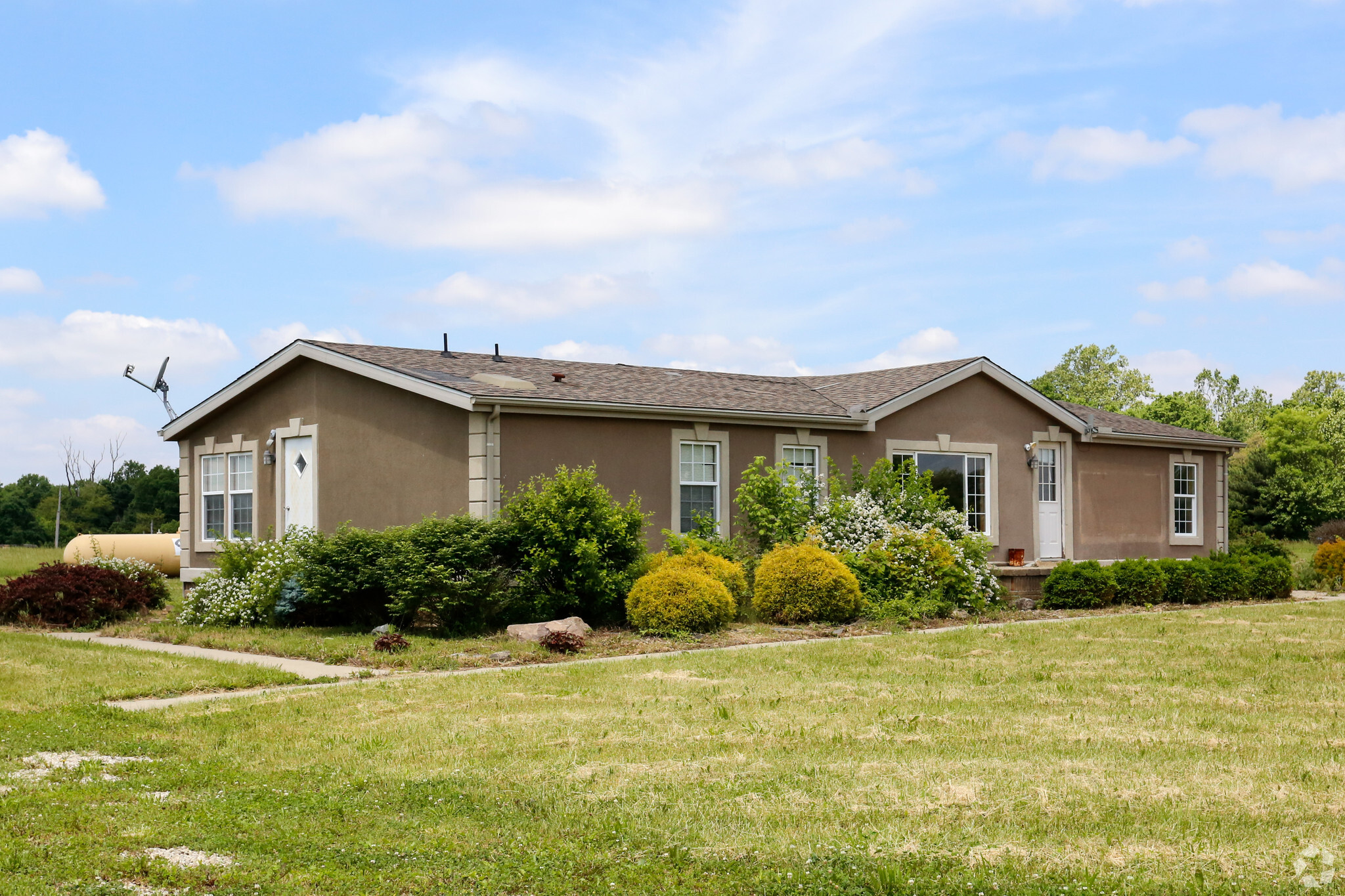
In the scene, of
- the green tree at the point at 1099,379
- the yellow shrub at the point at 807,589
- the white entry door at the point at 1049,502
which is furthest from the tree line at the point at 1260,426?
the yellow shrub at the point at 807,589

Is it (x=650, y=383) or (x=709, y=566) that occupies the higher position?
(x=650, y=383)

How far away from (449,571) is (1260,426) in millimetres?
73727

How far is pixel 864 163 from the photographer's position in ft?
56.0

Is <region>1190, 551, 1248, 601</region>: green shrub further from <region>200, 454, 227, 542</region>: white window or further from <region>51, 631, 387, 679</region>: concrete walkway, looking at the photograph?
Answer: <region>200, 454, 227, 542</region>: white window

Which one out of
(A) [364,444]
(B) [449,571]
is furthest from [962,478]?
(B) [449,571]

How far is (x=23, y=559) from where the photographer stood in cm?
3662

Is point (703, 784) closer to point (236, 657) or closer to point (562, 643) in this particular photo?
point (562, 643)

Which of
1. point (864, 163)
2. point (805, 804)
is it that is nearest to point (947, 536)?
point (864, 163)

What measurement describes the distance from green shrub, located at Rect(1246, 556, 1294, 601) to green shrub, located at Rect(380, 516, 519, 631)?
13765 mm

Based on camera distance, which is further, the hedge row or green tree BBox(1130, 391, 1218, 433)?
green tree BBox(1130, 391, 1218, 433)

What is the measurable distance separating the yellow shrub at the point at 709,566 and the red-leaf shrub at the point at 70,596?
8.20 m

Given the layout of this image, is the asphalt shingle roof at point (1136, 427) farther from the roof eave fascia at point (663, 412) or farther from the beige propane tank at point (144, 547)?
the beige propane tank at point (144, 547)

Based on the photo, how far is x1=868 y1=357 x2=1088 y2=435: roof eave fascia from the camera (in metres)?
20.7

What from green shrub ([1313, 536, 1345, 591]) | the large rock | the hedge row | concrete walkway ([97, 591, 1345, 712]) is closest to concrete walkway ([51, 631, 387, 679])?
concrete walkway ([97, 591, 1345, 712])
